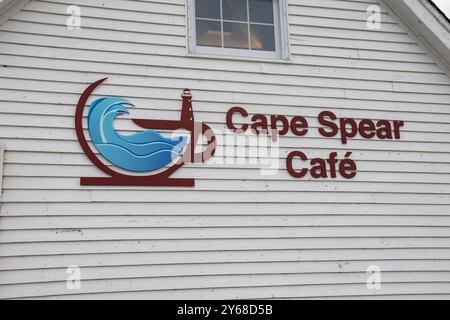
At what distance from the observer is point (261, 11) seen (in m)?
5.70

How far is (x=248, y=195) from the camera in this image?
506 centimetres

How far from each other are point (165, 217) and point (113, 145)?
38.8 inches

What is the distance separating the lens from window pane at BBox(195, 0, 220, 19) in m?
5.46

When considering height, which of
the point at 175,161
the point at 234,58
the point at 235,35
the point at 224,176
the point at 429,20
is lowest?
the point at 224,176

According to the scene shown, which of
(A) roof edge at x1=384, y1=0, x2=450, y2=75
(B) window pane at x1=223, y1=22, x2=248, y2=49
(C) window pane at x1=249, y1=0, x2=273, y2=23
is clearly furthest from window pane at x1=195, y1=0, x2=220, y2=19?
(A) roof edge at x1=384, y1=0, x2=450, y2=75

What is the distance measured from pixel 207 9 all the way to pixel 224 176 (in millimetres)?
2160

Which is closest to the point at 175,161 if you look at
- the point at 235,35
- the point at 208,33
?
the point at 208,33

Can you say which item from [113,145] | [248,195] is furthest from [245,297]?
[113,145]

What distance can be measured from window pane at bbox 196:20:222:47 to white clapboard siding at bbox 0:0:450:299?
0.84ft

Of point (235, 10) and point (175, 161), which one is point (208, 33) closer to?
point (235, 10)

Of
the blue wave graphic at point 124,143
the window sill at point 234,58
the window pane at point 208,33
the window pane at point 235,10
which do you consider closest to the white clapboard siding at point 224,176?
the window sill at point 234,58

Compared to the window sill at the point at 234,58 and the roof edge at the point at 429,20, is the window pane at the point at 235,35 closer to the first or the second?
the window sill at the point at 234,58

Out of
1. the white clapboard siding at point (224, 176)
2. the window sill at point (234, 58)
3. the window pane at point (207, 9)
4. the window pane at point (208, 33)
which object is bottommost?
the white clapboard siding at point (224, 176)

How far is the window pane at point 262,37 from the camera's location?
558cm
